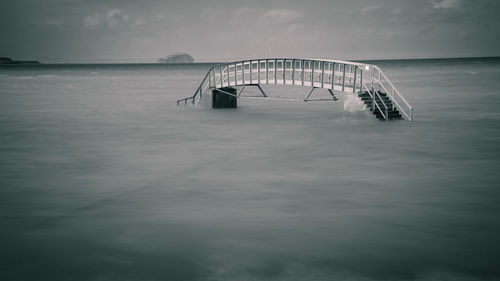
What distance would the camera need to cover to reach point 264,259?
27.8 ft

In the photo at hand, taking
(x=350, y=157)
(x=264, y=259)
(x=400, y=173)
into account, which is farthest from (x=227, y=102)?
(x=264, y=259)

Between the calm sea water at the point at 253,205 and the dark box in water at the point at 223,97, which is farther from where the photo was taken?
the dark box in water at the point at 223,97

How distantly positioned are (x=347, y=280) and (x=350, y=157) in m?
10.8

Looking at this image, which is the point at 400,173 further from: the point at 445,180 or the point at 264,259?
the point at 264,259

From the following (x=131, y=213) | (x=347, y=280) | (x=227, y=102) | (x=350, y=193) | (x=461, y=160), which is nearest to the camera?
(x=347, y=280)

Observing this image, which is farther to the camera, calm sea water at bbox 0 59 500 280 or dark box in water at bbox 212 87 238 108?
dark box in water at bbox 212 87 238 108

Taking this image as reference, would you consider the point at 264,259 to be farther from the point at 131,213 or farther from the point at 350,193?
the point at 350,193

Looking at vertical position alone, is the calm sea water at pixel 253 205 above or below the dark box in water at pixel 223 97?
below

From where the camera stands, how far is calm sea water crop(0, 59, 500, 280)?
27.2 ft

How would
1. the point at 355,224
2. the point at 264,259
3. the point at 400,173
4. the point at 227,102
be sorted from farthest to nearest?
1. the point at 227,102
2. the point at 400,173
3. the point at 355,224
4. the point at 264,259

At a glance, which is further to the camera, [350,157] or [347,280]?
[350,157]

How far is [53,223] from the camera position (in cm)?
1058

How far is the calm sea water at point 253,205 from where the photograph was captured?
830cm

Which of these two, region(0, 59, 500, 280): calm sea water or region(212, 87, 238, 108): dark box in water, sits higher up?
region(212, 87, 238, 108): dark box in water
